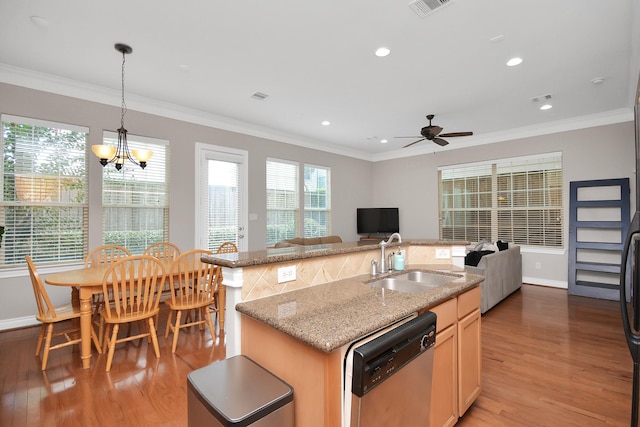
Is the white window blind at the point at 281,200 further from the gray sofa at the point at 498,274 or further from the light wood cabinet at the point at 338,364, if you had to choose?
the light wood cabinet at the point at 338,364

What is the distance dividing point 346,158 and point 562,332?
5235 mm

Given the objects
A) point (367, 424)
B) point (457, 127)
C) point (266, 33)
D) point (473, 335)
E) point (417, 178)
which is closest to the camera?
point (367, 424)

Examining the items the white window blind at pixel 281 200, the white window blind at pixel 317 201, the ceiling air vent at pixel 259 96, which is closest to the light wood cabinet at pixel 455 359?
the ceiling air vent at pixel 259 96

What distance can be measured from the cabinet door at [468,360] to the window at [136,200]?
13.5 ft

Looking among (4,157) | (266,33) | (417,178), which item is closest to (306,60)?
(266,33)

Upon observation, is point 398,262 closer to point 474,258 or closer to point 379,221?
Result: point 474,258

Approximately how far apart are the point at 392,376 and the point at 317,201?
5660mm

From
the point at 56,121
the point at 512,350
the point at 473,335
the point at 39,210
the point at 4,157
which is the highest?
the point at 56,121

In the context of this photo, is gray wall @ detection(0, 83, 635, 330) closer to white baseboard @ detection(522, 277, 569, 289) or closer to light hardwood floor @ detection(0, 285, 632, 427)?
white baseboard @ detection(522, 277, 569, 289)

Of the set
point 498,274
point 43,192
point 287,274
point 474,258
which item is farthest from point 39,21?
point 498,274

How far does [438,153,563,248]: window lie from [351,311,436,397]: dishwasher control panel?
553 cm

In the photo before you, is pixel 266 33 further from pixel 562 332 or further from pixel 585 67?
pixel 562 332

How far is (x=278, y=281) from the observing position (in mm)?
1618

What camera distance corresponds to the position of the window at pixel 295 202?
5875 millimetres
